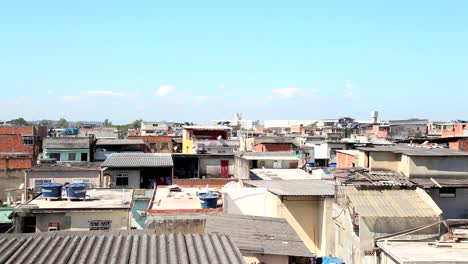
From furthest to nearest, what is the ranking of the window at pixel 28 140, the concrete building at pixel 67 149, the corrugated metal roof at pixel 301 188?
the window at pixel 28 140, the concrete building at pixel 67 149, the corrugated metal roof at pixel 301 188

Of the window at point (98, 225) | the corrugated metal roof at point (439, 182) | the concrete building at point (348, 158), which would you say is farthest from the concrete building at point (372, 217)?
the concrete building at point (348, 158)

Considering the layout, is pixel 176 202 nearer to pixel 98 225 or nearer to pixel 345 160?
pixel 98 225

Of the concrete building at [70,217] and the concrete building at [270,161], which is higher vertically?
the concrete building at [270,161]

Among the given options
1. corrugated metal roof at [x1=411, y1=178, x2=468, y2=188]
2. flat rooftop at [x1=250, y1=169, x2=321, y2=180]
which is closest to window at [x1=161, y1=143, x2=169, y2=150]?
flat rooftop at [x1=250, y1=169, x2=321, y2=180]

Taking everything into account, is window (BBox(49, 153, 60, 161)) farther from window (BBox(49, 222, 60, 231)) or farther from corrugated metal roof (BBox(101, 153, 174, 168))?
window (BBox(49, 222, 60, 231))

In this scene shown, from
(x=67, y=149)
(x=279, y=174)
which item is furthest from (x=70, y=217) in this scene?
(x=67, y=149)

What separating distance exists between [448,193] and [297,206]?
6.56 metres

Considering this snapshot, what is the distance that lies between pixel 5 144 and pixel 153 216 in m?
40.5

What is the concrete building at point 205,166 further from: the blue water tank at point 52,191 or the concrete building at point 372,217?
the concrete building at point 372,217

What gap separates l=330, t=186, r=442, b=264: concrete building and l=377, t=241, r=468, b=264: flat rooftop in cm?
81

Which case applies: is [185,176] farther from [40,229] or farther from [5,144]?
[5,144]

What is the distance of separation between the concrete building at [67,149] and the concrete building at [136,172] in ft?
40.9

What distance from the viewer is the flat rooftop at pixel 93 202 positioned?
69.7 feet

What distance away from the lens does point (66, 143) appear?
47.4 m
